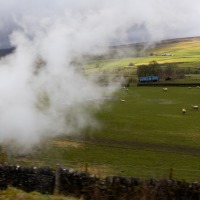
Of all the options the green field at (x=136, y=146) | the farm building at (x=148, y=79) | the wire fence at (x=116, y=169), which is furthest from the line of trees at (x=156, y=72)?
the wire fence at (x=116, y=169)

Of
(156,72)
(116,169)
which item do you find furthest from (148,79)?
(116,169)

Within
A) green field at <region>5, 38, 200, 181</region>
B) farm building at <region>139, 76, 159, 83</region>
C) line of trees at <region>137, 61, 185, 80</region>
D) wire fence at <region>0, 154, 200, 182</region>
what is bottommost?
wire fence at <region>0, 154, 200, 182</region>

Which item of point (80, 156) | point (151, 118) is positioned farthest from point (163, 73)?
point (80, 156)

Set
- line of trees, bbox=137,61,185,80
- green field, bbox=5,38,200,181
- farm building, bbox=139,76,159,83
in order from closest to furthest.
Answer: green field, bbox=5,38,200,181 → farm building, bbox=139,76,159,83 → line of trees, bbox=137,61,185,80

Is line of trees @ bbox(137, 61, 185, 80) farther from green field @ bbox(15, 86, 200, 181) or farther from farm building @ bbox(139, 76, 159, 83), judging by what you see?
green field @ bbox(15, 86, 200, 181)

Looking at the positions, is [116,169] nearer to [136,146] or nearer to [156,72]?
[136,146]

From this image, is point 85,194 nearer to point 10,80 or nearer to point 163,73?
point 10,80

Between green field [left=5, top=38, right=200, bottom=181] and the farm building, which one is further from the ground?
the farm building

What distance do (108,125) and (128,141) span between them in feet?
29.6

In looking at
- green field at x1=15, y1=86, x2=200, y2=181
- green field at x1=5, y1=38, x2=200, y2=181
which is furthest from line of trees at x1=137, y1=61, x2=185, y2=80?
green field at x1=15, y1=86, x2=200, y2=181

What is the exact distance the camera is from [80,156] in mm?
33094

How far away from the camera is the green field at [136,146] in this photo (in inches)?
1125

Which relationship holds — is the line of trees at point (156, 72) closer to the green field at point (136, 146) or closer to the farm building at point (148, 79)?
the farm building at point (148, 79)

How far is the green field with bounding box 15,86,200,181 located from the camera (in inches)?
1125
